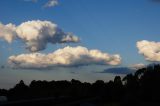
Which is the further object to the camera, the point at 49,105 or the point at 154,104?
the point at 49,105

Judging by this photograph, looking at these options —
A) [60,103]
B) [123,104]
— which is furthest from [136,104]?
[60,103]

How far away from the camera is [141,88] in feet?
656

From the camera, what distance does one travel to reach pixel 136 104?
167 metres

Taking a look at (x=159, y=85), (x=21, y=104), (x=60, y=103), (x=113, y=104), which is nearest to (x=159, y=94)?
(x=159, y=85)

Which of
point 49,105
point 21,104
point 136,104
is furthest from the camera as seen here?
point 49,105

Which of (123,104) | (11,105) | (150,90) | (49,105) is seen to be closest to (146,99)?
(150,90)

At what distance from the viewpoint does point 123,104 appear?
16975 cm

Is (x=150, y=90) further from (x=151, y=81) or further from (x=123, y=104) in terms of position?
(x=123, y=104)

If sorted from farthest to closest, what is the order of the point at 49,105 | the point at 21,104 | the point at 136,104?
the point at 49,105, the point at 21,104, the point at 136,104

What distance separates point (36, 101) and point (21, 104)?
39.9 ft

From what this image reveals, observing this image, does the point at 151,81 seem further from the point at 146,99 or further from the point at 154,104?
the point at 154,104

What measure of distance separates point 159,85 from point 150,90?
487 cm

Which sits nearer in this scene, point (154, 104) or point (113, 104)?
point (154, 104)

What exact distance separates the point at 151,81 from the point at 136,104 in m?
33.0
